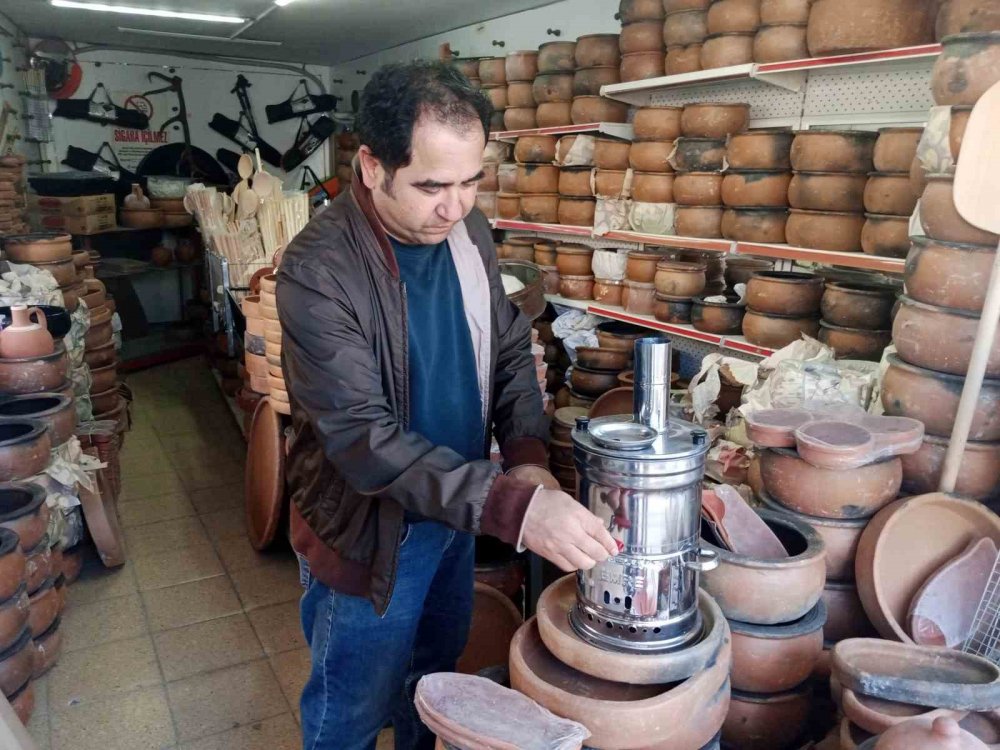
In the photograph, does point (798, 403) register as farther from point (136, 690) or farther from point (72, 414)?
point (72, 414)

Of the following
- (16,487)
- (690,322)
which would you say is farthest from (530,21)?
(16,487)

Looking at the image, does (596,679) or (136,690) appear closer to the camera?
(596,679)

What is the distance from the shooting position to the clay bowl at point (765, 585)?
1.43m

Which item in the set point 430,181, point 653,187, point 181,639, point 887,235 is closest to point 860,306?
point 887,235

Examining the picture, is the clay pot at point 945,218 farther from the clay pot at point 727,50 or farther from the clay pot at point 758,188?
the clay pot at point 727,50

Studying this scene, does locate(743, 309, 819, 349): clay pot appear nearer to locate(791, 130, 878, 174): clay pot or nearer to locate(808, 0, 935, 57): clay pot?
locate(791, 130, 878, 174): clay pot

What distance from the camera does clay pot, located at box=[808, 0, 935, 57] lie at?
8.55 feet

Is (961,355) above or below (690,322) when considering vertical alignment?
above

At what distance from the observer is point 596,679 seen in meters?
1.16

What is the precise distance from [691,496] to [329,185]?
8666 mm

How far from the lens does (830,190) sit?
279 centimetres

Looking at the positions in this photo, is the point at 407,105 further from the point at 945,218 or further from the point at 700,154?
the point at 700,154

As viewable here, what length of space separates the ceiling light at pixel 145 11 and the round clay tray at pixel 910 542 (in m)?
6.44

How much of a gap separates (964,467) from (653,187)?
7.30ft
